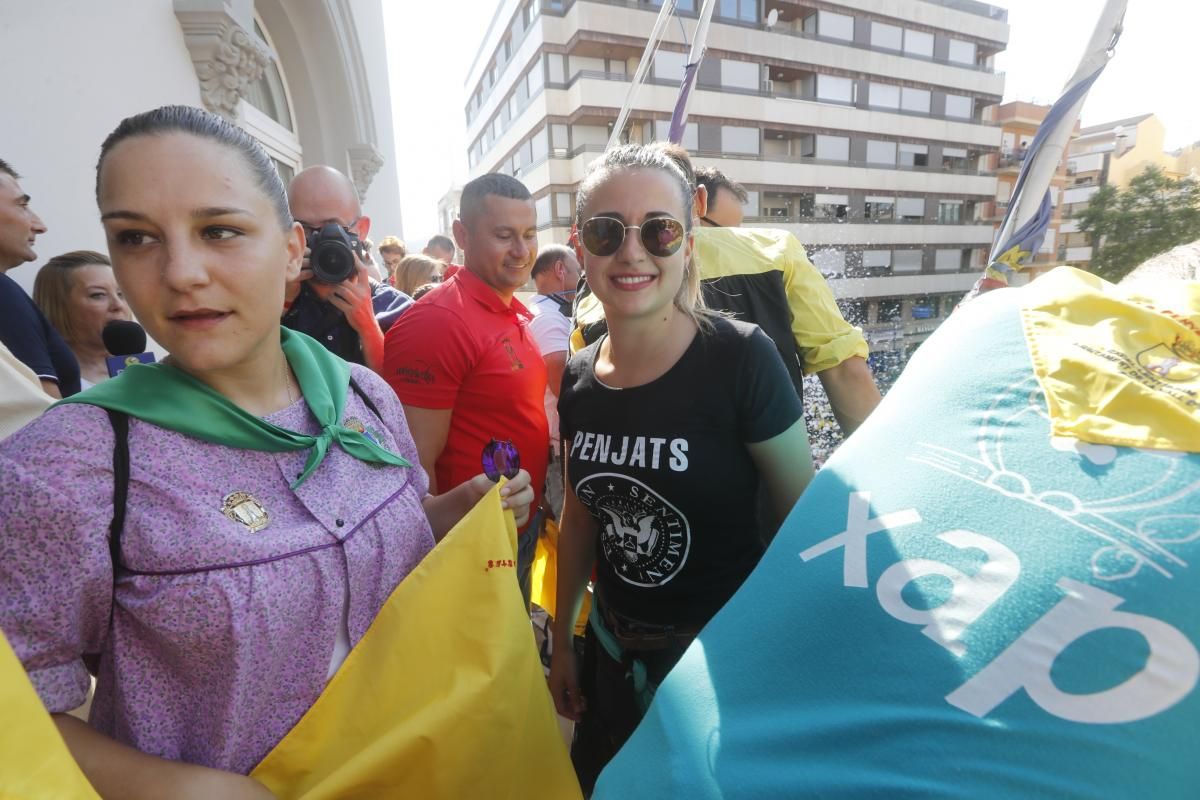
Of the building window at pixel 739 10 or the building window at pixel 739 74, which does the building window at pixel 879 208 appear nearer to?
the building window at pixel 739 74

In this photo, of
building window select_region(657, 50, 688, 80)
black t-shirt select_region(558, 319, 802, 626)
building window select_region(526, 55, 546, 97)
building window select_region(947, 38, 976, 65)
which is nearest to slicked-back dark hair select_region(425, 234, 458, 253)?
black t-shirt select_region(558, 319, 802, 626)

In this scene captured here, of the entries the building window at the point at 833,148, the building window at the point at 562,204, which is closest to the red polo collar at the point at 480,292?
the building window at the point at 562,204

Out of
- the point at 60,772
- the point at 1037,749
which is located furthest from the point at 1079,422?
the point at 60,772

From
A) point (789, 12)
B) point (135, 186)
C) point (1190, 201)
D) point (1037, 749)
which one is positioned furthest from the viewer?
point (789, 12)

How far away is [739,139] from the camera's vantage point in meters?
25.1

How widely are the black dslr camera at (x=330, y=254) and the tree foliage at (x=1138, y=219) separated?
28866 mm

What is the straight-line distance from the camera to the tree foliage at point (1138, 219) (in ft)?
70.2

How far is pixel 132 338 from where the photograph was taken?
201cm

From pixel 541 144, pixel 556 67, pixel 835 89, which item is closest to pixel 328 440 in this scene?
pixel 541 144

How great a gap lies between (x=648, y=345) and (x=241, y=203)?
3.10 feet

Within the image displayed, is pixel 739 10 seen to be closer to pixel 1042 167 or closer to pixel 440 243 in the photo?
pixel 440 243

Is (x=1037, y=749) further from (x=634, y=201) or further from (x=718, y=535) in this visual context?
(x=634, y=201)

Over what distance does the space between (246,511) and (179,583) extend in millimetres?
139

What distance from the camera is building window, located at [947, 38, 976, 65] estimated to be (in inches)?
1184
